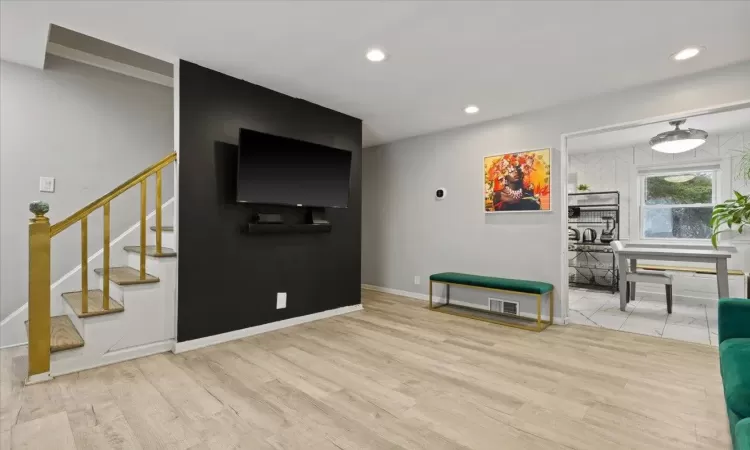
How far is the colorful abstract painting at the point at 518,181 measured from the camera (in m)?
3.87

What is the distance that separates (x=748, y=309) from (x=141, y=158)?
4.83 metres

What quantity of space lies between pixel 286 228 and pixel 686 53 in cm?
355

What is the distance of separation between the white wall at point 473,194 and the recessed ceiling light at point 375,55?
6.77 ft

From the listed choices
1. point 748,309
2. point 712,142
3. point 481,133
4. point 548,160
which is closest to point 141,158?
point 481,133

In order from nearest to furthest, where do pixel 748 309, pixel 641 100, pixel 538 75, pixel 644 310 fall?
pixel 748 309 → pixel 538 75 → pixel 641 100 → pixel 644 310

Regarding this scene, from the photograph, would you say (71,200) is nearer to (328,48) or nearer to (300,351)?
(300,351)

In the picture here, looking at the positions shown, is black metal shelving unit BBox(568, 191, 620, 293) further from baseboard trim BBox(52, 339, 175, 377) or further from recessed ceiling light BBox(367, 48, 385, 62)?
baseboard trim BBox(52, 339, 175, 377)

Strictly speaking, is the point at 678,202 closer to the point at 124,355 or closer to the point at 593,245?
the point at 593,245

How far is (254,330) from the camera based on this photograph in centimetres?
329

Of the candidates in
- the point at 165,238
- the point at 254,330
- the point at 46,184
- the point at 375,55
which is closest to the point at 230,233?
the point at 165,238

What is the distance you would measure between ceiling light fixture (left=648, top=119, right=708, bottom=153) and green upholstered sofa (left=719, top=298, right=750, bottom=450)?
2371 mm

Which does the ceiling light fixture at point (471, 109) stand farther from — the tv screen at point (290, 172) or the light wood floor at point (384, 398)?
the light wood floor at point (384, 398)

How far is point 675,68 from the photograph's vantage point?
2900 mm

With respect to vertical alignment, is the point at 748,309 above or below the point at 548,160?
below
